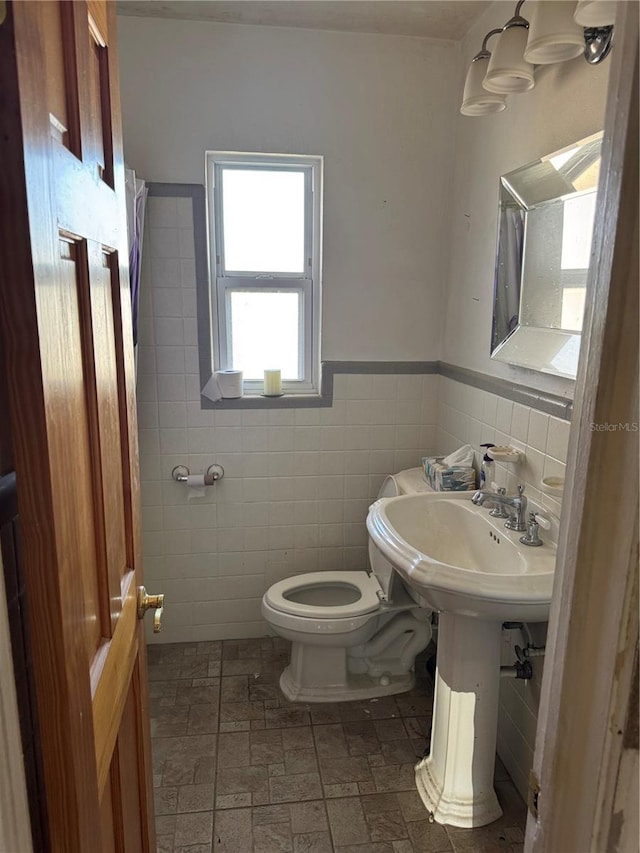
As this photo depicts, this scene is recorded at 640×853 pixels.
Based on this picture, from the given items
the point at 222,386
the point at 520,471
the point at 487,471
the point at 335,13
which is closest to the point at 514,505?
the point at 520,471

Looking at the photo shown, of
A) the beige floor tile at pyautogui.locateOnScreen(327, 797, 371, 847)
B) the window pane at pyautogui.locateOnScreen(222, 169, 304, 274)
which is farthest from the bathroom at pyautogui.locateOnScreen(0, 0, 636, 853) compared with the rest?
the window pane at pyautogui.locateOnScreen(222, 169, 304, 274)

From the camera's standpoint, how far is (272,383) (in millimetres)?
2389

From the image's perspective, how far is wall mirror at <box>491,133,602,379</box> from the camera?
4.68 ft

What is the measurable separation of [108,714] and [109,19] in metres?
1.07

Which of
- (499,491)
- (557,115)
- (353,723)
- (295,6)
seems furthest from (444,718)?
(295,6)

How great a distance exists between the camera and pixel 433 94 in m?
2.23

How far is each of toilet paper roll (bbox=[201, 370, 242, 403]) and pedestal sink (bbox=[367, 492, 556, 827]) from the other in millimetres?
893

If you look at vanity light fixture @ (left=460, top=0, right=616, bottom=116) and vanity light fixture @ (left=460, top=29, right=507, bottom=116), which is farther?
vanity light fixture @ (left=460, top=29, right=507, bottom=116)

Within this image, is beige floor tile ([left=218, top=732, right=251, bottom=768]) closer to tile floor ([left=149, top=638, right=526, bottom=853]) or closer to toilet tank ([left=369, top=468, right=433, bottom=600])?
tile floor ([left=149, top=638, right=526, bottom=853])

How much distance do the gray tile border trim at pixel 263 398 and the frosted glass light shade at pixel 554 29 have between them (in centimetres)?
91

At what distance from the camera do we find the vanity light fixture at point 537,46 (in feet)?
3.87

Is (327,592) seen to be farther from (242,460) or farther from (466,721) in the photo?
(466,721)

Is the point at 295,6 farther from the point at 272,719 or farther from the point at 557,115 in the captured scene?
the point at 272,719

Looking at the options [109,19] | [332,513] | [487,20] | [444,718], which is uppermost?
[487,20]
